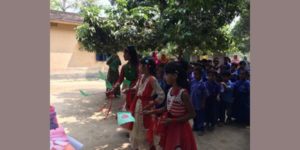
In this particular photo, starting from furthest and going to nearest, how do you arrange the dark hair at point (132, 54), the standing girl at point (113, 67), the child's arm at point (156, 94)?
the standing girl at point (113, 67), the dark hair at point (132, 54), the child's arm at point (156, 94)

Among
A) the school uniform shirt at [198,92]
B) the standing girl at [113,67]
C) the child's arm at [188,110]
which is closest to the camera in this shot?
the child's arm at [188,110]

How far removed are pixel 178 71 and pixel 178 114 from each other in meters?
0.38

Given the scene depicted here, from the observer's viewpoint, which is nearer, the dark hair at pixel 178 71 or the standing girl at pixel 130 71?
the dark hair at pixel 178 71

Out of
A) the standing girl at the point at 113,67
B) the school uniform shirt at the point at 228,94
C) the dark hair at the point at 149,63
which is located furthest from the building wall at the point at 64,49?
the dark hair at the point at 149,63

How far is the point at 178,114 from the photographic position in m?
2.64

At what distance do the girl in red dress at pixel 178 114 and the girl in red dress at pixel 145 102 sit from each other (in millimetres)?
549

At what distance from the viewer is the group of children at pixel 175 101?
8.58 ft

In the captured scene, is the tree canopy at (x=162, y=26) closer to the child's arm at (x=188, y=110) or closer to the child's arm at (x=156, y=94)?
the child's arm at (x=156, y=94)

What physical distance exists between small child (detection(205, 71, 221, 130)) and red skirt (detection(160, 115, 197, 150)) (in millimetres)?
2677

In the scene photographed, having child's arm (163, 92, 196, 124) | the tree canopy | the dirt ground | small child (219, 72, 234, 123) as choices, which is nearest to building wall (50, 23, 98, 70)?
the dirt ground

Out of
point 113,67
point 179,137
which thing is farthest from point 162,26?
point 179,137

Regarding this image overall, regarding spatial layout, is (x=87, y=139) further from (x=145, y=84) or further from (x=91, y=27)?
(x=91, y=27)

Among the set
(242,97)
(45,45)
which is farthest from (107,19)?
(45,45)

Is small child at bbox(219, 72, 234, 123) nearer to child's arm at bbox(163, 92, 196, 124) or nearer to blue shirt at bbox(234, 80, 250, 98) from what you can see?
blue shirt at bbox(234, 80, 250, 98)
